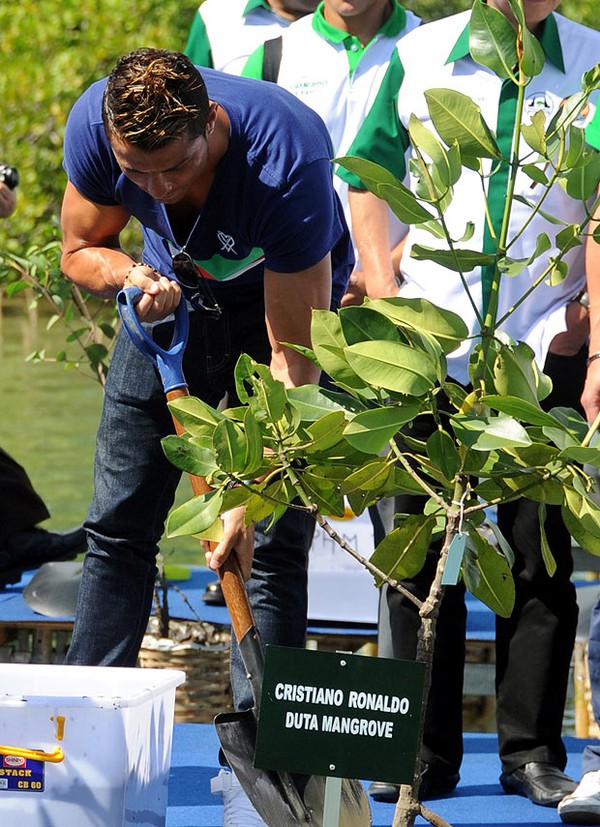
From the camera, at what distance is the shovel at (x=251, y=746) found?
2.04 meters

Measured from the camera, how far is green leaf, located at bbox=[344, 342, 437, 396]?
1562 millimetres

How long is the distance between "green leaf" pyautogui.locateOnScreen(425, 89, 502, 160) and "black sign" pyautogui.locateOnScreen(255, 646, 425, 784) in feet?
2.07

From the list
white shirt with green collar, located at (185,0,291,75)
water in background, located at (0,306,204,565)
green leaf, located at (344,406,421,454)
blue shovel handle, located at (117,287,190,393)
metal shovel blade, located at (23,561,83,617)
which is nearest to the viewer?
green leaf, located at (344,406,421,454)

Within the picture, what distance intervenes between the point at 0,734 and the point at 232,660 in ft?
2.19

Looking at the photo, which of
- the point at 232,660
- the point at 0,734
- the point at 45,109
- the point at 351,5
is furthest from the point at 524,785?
the point at 45,109

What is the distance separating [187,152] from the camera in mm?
2180

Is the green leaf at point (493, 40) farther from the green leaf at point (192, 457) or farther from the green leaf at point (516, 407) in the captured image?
the green leaf at point (192, 457)

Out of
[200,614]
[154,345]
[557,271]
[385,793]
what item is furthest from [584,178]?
[200,614]

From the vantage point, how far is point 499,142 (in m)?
2.77

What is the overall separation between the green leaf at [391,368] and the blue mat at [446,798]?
4.08 ft

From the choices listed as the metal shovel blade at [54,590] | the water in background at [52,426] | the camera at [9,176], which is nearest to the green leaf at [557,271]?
the camera at [9,176]

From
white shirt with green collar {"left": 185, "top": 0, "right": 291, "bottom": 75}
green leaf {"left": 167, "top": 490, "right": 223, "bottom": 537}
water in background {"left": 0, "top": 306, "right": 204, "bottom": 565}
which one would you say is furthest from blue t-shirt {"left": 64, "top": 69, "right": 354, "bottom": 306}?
water in background {"left": 0, "top": 306, "right": 204, "bottom": 565}

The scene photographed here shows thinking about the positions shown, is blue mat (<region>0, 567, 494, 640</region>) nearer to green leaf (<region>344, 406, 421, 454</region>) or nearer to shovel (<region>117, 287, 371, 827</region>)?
shovel (<region>117, 287, 371, 827</region>)

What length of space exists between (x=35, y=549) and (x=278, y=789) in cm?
288
